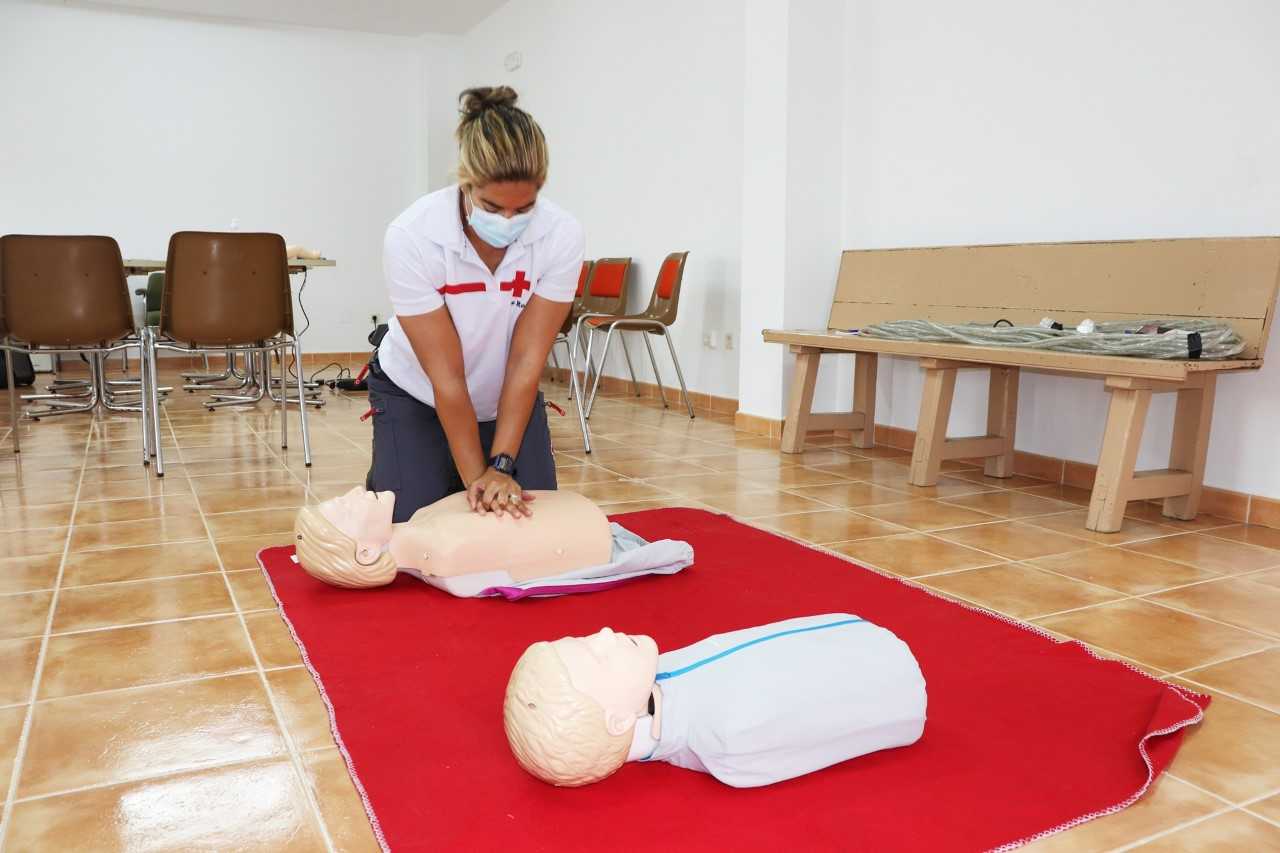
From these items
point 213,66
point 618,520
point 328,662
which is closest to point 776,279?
point 618,520

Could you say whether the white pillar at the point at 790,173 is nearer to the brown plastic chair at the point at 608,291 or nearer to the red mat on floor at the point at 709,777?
the brown plastic chair at the point at 608,291

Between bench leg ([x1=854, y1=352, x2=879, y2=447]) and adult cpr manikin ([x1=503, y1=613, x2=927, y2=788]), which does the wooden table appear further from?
adult cpr manikin ([x1=503, y1=613, x2=927, y2=788])

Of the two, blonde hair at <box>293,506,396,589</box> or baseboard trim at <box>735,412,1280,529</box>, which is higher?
blonde hair at <box>293,506,396,589</box>

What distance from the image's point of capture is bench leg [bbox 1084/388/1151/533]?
278cm

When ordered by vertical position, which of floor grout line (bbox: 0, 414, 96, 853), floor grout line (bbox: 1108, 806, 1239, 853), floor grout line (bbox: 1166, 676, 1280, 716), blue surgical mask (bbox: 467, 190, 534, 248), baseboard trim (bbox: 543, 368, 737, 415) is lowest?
baseboard trim (bbox: 543, 368, 737, 415)

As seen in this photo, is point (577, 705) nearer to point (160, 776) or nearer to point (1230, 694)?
point (160, 776)

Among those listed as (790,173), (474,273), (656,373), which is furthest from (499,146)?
(656,373)

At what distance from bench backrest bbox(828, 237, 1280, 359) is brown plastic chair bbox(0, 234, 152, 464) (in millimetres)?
2903

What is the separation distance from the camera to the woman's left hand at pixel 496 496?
2094 millimetres

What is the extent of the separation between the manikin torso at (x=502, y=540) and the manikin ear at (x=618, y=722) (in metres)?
0.84

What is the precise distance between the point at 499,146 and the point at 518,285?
14.9 inches

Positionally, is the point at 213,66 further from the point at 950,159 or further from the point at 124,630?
the point at 124,630

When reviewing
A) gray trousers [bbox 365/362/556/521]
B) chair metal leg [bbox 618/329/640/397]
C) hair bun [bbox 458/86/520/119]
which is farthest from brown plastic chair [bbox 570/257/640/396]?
hair bun [bbox 458/86/520/119]

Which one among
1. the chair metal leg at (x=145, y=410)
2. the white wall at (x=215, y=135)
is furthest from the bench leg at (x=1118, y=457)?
the white wall at (x=215, y=135)
